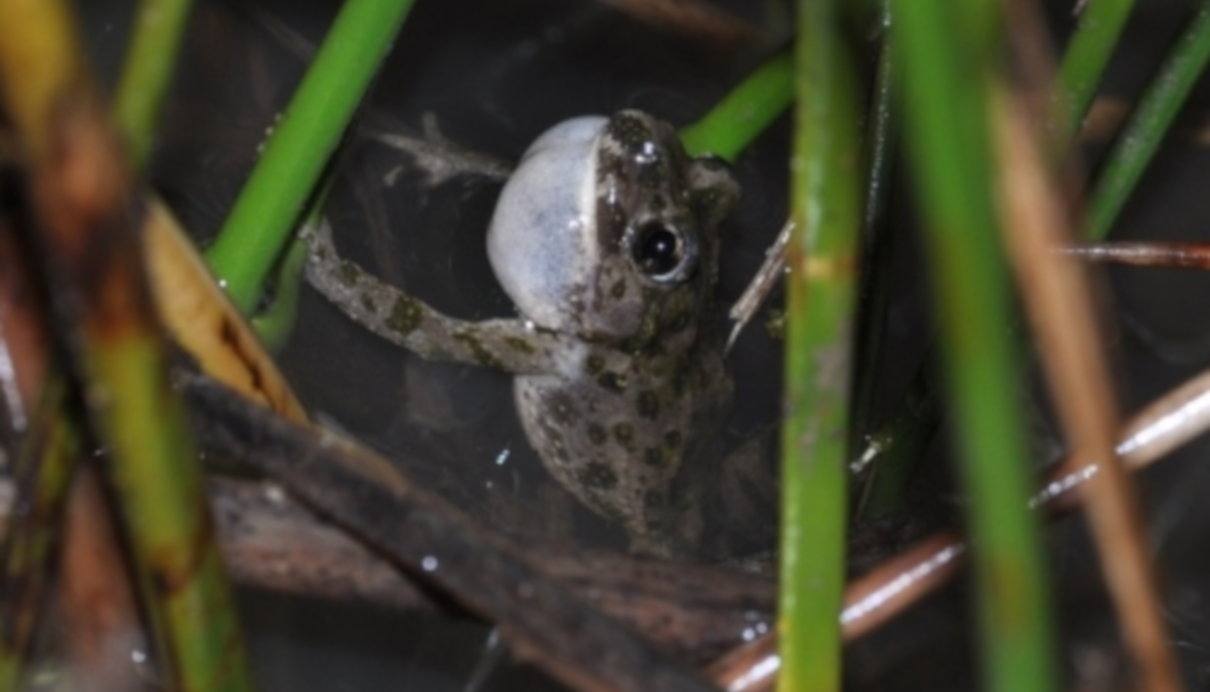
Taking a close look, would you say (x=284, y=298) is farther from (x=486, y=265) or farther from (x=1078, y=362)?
(x=1078, y=362)

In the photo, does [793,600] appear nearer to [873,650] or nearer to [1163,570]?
[873,650]

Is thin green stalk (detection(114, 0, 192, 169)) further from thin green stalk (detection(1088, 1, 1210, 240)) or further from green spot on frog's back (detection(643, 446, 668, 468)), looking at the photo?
green spot on frog's back (detection(643, 446, 668, 468))

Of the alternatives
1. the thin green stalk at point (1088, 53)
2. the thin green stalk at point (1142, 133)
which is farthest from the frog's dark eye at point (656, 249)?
the thin green stalk at point (1088, 53)

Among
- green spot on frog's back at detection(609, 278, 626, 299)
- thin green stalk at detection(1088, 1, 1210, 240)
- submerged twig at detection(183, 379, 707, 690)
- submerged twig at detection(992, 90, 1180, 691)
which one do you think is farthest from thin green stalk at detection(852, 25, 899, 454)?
submerged twig at detection(992, 90, 1180, 691)

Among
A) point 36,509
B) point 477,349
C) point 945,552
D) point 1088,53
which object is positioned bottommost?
point 36,509

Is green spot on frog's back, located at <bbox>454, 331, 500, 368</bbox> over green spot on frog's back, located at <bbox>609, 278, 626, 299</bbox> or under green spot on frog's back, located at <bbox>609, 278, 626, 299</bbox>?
under

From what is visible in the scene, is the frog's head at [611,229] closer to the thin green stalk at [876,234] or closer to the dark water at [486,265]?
the dark water at [486,265]

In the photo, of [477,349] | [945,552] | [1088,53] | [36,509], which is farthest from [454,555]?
[477,349]

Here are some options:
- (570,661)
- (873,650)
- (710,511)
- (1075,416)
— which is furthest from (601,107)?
(1075,416)
